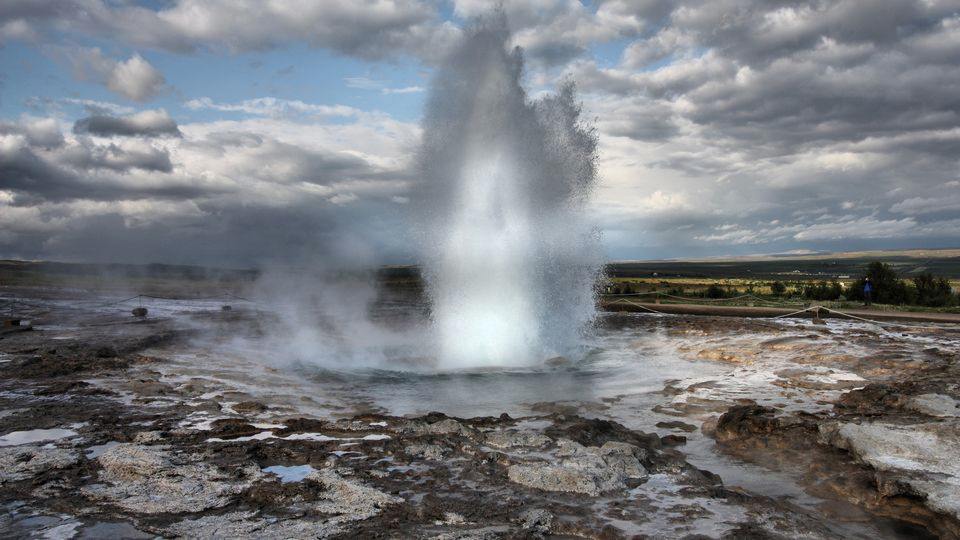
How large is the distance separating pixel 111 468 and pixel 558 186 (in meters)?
10.7

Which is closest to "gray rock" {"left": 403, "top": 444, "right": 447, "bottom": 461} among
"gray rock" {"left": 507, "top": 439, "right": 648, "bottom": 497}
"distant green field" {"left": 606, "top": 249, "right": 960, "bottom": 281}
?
"gray rock" {"left": 507, "top": 439, "right": 648, "bottom": 497}

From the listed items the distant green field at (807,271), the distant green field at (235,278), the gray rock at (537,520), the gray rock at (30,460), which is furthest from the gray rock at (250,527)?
the distant green field at (807,271)

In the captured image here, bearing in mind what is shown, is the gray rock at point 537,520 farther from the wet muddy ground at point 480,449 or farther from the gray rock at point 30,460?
the gray rock at point 30,460

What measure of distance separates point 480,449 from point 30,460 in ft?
12.7

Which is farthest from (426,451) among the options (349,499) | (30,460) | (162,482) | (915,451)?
(915,451)

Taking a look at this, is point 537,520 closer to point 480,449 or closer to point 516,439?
point 480,449

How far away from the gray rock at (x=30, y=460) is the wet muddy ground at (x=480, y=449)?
3 cm

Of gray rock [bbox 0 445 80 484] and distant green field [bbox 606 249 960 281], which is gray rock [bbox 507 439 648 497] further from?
distant green field [bbox 606 249 960 281]

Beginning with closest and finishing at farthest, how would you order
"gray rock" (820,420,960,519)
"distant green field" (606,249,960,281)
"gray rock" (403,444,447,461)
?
1. "gray rock" (820,420,960,519)
2. "gray rock" (403,444,447,461)
3. "distant green field" (606,249,960,281)

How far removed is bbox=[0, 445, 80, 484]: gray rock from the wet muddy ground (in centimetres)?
3

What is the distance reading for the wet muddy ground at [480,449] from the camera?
4.37 metres

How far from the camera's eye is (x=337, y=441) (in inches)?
249

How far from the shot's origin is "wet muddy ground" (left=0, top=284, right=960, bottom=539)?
4.37 meters

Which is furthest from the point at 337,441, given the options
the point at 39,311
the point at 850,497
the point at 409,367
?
the point at 39,311
